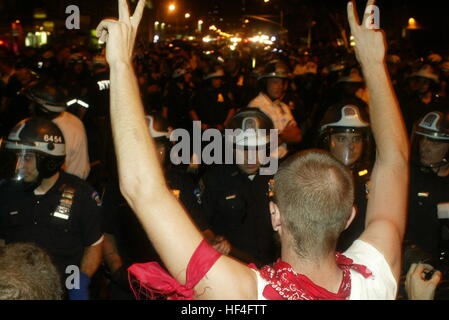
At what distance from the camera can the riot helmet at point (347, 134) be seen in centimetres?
428

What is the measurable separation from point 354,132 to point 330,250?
9.18 feet

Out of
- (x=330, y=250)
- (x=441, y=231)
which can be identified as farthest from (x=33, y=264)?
(x=441, y=231)

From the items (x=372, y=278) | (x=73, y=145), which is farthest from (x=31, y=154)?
(x=372, y=278)

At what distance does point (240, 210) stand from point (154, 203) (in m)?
2.75

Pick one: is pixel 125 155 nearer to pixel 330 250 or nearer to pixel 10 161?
pixel 330 250

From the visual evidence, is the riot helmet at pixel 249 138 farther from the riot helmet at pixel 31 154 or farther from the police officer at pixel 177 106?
the police officer at pixel 177 106

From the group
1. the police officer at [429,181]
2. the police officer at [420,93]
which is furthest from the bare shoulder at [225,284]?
the police officer at [420,93]

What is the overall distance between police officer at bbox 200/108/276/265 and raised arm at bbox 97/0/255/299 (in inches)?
92.1

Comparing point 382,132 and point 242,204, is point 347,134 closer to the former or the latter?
point 242,204

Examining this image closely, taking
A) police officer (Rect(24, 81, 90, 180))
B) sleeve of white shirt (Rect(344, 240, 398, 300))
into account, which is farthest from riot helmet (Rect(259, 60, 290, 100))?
sleeve of white shirt (Rect(344, 240, 398, 300))

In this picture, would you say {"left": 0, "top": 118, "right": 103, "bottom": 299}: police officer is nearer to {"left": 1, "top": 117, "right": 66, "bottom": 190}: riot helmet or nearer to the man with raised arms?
{"left": 1, "top": 117, "right": 66, "bottom": 190}: riot helmet

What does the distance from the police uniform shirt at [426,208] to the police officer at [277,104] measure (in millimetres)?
2274

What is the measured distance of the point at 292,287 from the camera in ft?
5.40
